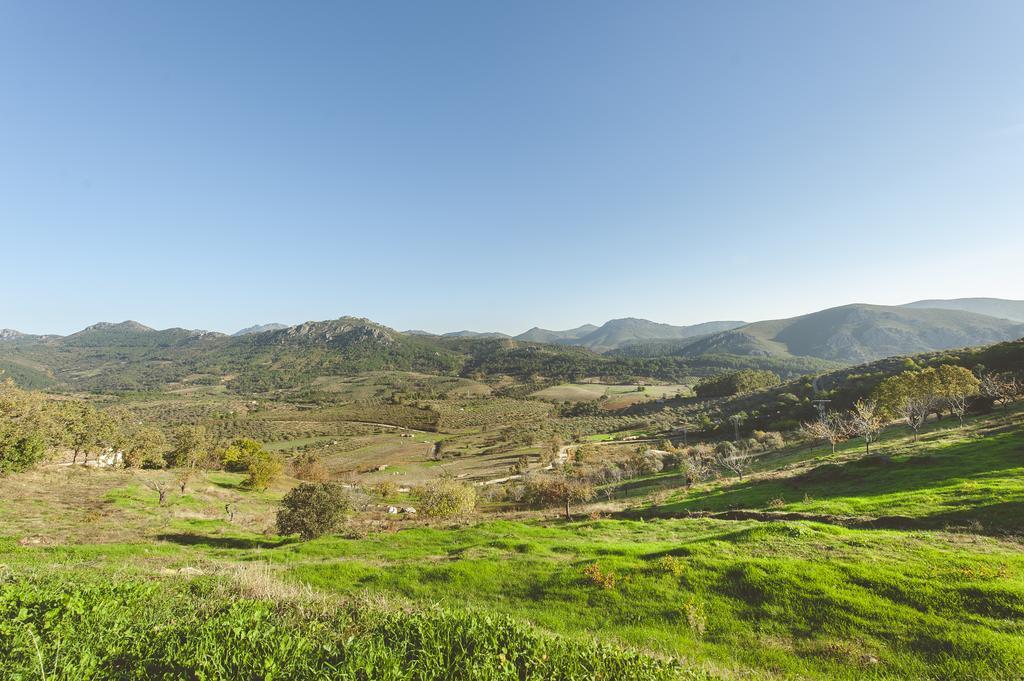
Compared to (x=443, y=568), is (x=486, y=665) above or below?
above

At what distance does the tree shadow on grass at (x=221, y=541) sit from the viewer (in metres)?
24.2

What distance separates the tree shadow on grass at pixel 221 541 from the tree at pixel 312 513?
1.00 m

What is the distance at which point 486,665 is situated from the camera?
208 inches

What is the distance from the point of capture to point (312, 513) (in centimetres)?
2619

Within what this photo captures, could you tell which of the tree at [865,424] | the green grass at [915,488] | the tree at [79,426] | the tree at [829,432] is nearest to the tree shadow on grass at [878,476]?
the green grass at [915,488]

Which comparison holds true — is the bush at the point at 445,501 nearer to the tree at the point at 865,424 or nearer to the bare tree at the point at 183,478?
the bare tree at the point at 183,478

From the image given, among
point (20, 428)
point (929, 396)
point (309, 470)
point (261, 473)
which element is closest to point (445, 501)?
point (261, 473)

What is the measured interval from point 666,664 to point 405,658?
383 centimetres

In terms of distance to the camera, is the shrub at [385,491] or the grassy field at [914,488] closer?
the grassy field at [914,488]

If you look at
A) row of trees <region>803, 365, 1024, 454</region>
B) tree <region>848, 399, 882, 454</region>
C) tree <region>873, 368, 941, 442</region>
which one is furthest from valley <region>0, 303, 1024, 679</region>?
tree <region>873, 368, 941, 442</region>

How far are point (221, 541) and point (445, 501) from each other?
18.4 metres

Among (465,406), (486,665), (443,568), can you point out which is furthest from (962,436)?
(465,406)

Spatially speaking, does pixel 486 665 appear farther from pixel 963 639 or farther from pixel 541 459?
pixel 541 459

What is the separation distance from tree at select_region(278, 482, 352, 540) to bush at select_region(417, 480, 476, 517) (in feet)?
42.8
